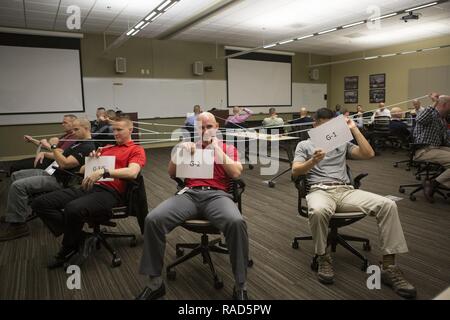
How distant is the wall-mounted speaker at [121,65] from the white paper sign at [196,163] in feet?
23.2

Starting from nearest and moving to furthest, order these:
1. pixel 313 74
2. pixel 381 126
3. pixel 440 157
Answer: pixel 440 157 < pixel 381 126 < pixel 313 74

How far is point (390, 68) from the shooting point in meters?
10.9

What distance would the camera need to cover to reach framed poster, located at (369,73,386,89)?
1112 centimetres

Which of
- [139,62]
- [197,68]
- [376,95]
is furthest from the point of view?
[376,95]

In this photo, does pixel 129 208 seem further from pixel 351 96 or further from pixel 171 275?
pixel 351 96

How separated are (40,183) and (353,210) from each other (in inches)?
110

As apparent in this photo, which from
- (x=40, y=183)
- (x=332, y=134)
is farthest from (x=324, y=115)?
(x=40, y=183)

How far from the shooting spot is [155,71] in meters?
9.18

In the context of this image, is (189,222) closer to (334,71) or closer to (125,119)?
(125,119)

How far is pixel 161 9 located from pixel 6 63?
450 cm

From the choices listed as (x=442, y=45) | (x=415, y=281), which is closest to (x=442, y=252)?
(x=415, y=281)

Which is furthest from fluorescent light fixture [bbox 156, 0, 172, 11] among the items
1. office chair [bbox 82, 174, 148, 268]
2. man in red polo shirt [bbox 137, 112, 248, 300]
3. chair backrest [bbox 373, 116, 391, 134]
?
chair backrest [bbox 373, 116, 391, 134]

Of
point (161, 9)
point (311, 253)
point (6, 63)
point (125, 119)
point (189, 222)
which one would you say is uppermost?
point (161, 9)
